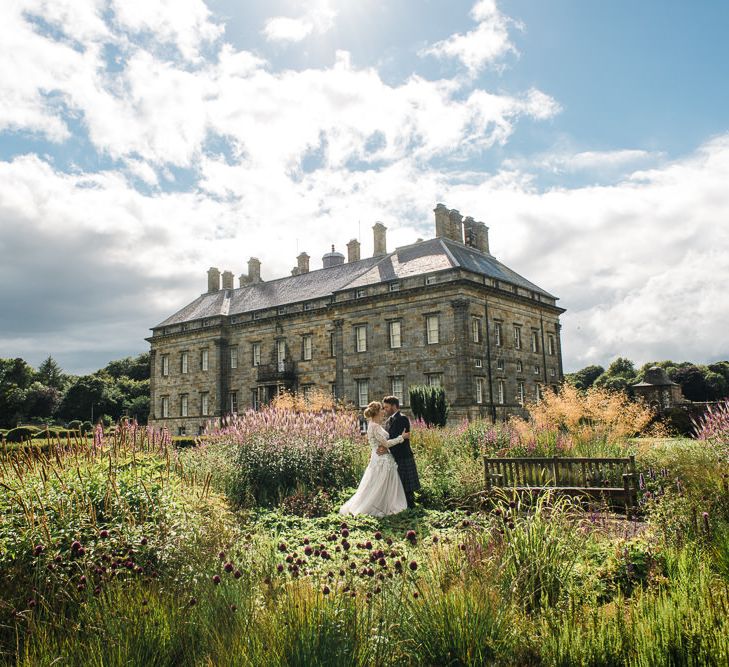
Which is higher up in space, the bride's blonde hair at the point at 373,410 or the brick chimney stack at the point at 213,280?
the brick chimney stack at the point at 213,280

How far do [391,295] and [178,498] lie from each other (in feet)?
92.8

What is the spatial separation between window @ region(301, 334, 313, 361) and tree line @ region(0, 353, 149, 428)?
2458 cm

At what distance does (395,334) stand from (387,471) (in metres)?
24.4

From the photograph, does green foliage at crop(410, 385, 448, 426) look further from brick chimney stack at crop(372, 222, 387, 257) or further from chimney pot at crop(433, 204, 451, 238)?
brick chimney stack at crop(372, 222, 387, 257)

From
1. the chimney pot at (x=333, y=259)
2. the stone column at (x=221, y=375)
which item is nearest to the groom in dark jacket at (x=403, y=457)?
the stone column at (x=221, y=375)

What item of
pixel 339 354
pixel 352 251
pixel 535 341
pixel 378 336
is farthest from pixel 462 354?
pixel 352 251

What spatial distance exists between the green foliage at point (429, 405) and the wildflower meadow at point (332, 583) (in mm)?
17557

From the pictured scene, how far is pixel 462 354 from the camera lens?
31.3 metres

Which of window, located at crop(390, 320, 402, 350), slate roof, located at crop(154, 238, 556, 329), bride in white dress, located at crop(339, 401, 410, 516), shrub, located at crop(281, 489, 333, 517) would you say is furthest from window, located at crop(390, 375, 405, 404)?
bride in white dress, located at crop(339, 401, 410, 516)

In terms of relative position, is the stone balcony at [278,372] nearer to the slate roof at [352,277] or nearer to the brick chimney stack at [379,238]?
the slate roof at [352,277]

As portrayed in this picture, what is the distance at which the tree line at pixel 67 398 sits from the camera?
58.1 m

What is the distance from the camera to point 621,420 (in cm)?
1769

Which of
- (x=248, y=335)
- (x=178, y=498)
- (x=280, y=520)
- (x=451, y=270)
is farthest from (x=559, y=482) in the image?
(x=248, y=335)

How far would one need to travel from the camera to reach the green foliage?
1030 inches
